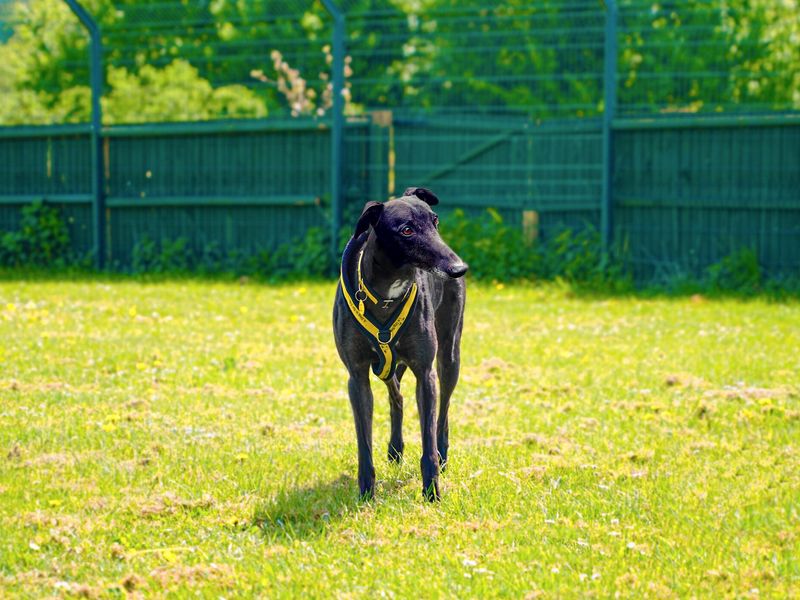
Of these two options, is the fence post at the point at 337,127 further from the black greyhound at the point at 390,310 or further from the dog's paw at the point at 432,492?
the dog's paw at the point at 432,492

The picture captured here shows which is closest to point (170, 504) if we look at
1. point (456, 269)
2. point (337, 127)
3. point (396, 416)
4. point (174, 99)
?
point (396, 416)

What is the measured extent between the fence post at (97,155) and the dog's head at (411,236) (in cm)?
1093

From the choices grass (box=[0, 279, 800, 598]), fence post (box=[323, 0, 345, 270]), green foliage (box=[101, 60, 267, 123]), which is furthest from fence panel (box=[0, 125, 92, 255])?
green foliage (box=[101, 60, 267, 123])

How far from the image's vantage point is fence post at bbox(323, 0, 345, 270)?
12.9m

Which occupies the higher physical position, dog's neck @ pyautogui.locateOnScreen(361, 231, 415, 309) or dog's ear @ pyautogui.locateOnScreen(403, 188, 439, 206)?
dog's ear @ pyautogui.locateOnScreen(403, 188, 439, 206)

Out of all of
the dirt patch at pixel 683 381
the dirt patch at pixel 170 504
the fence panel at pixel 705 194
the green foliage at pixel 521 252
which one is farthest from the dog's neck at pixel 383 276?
the fence panel at pixel 705 194

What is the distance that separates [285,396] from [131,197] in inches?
342

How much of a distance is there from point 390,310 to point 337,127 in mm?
9175

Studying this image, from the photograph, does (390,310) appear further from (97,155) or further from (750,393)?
(97,155)

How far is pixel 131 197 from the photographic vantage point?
14.5 meters

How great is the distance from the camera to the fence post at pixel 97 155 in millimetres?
14289

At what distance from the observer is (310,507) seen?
4.31 m

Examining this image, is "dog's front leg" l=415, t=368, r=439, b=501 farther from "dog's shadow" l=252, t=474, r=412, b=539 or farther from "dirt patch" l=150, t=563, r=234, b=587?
"dirt patch" l=150, t=563, r=234, b=587

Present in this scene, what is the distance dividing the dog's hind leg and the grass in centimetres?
7
